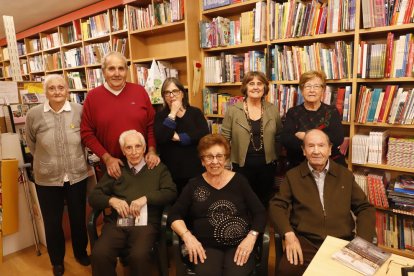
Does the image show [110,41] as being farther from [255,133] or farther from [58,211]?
[255,133]

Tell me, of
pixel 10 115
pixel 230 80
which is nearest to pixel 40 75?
pixel 10 115

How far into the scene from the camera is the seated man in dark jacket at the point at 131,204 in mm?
1818

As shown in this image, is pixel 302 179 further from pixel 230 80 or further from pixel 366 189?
pixel 230 80

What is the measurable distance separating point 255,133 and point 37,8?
4142 millimetres

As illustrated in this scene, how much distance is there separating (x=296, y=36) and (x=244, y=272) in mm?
1989

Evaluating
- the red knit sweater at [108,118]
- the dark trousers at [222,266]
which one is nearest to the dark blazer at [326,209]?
the dark trousers at [222,266]

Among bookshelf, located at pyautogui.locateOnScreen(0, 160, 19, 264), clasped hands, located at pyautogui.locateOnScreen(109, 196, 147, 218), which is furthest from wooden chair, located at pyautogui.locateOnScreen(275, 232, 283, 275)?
bookshelf, located at pyautogui.locateOnScreen(0, 160, 19, 264)

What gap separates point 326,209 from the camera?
1.68 meters

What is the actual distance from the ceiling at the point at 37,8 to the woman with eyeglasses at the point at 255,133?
10.4ft

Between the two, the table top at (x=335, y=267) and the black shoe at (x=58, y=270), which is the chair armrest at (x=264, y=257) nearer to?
the table top at (x=335, y=267)

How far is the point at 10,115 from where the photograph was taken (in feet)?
8.87

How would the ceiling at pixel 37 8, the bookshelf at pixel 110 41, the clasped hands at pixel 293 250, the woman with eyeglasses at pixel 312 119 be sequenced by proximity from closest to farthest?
1. the clasped hands at pixel 293 250
2. the woman with eyeglasses at pixel 312 119
3. the bookshelf at pixel 110 41
4. the ceiling at pixel 37 8

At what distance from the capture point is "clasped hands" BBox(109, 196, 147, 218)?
6.29ft

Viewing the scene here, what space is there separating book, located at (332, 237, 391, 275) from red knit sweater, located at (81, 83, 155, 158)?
159 centimetres
